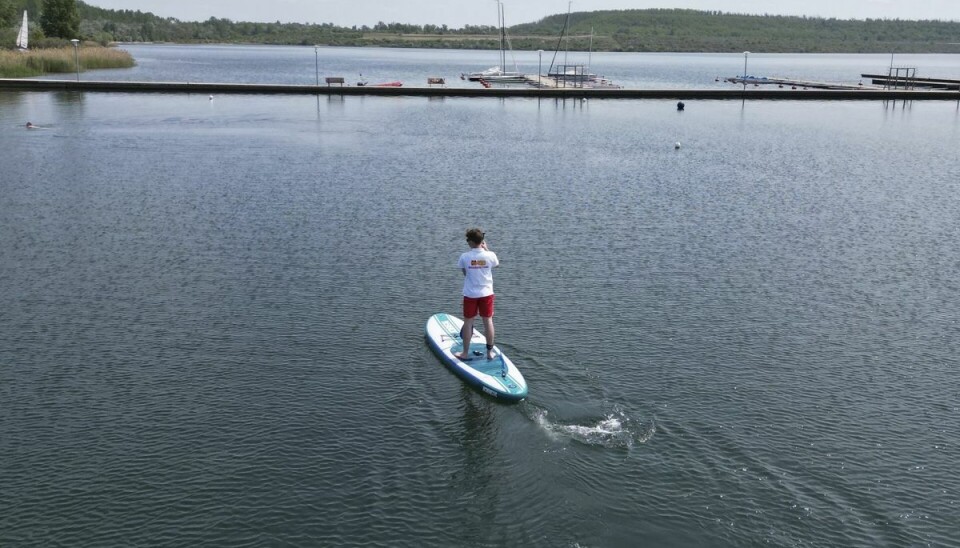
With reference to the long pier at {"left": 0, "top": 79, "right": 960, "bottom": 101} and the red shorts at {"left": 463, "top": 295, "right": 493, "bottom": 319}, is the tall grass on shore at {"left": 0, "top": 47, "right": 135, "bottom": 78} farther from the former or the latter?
the red shorts at {"left": 463, "top": 295, "right": 493, "bottom": 319}

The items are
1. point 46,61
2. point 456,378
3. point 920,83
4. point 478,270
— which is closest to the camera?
point 478,270

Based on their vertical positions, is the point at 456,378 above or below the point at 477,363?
below

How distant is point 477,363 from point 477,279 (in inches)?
74.1

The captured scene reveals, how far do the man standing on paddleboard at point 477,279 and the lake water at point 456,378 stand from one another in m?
1.57

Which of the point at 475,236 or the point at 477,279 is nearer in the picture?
the point at 475,236

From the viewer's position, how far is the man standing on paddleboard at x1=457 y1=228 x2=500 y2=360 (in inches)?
711

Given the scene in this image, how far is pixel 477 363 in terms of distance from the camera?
1884cm

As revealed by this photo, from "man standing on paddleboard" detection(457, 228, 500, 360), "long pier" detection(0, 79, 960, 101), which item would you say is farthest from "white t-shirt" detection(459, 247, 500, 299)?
"long pier" detection(0, 79, 960, 101)

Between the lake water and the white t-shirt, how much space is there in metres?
2.06

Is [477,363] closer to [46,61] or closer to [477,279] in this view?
[477,279]

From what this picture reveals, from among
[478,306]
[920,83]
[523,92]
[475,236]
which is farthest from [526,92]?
[475,236]

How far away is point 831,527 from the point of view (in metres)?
13.4

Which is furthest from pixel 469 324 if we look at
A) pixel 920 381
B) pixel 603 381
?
pixel 920 381

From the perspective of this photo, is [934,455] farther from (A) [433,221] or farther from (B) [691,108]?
(B) [691,108]
